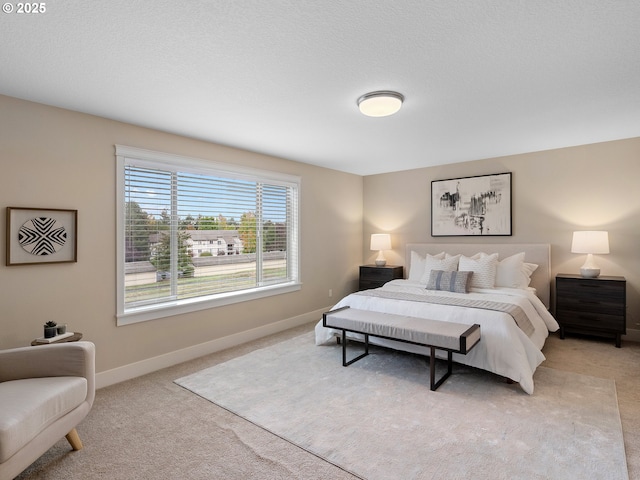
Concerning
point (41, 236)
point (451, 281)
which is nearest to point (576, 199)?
point (451, 281)

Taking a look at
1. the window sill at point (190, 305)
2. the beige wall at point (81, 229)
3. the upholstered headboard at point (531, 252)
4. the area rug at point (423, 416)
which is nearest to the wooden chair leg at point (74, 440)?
the area rug at point (423, 416)

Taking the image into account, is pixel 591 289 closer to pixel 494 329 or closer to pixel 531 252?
pixel 531 252

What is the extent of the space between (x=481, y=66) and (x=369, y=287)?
154 inches

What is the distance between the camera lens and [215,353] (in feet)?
12.6

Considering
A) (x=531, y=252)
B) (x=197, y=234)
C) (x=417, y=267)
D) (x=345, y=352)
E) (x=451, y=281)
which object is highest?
(x=197, y=234)

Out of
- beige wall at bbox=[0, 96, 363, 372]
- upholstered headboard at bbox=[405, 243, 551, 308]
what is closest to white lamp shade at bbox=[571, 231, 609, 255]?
upholstered headboard at bbox=[405, 243, 551, 308]

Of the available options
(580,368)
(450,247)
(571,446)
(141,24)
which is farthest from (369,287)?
(141,24)

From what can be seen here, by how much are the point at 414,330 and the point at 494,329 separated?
0.69m

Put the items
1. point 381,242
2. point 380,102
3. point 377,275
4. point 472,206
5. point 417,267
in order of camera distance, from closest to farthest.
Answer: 1. point 380,102
2. point 417,267
3. point 472,206
4. point 377,275
5. point 381,242

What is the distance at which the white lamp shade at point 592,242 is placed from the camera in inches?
153

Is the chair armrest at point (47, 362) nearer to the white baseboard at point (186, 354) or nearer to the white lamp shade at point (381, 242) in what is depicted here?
the white baseboard at point (186, 354)

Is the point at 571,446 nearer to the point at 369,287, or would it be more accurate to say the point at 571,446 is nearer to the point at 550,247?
the point at 550,247

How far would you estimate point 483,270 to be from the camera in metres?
4.24

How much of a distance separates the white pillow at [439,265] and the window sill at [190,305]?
1918 millimetres
